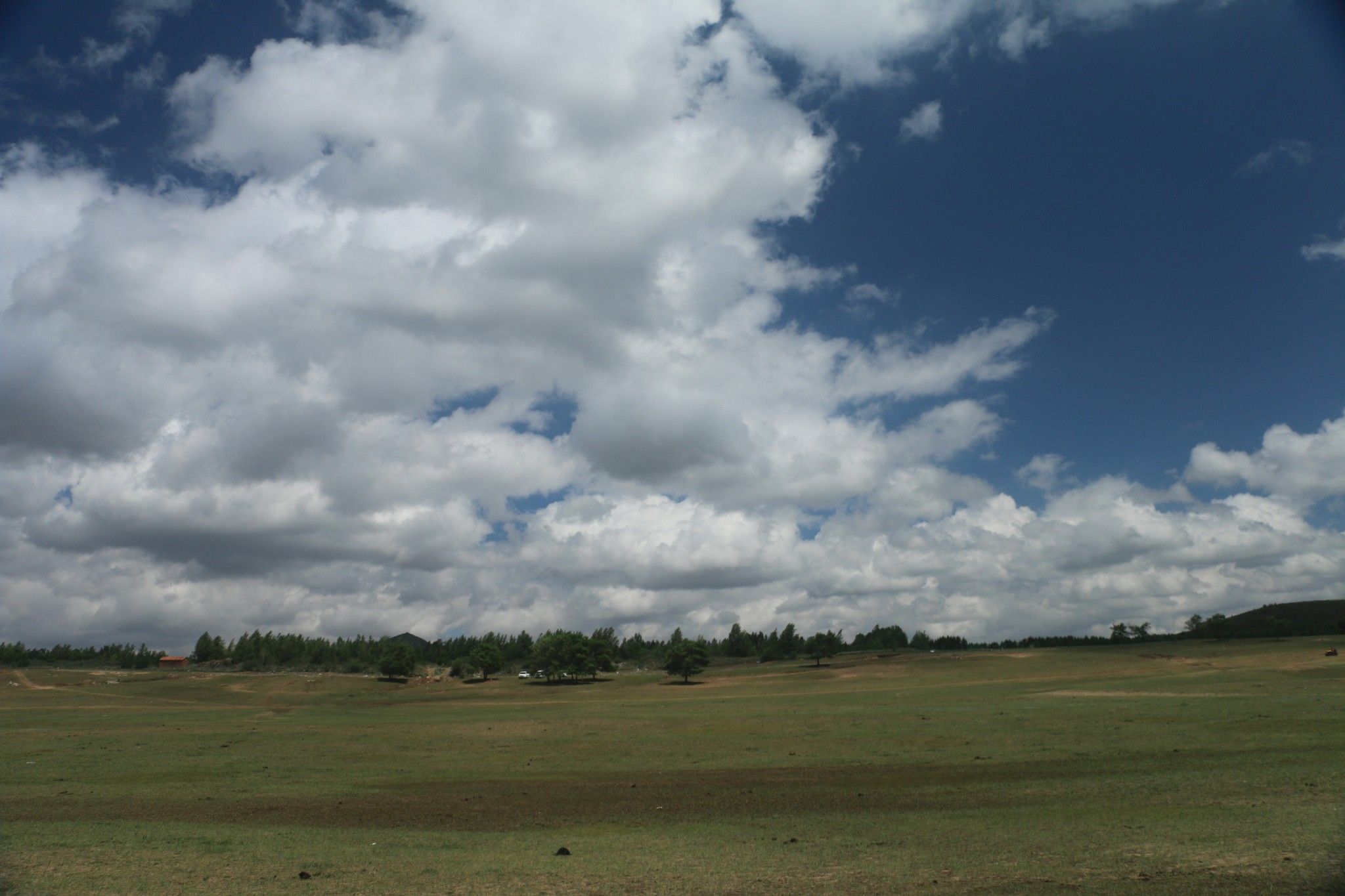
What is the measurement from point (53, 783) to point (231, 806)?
1030 cm

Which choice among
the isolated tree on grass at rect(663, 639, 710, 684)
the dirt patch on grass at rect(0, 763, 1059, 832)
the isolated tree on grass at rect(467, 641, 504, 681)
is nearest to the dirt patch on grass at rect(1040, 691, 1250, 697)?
the dirt patch on grass at rect(0, 763, 1059, 832)

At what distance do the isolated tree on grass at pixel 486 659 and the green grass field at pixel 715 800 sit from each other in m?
93.7

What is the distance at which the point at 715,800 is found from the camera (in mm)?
25641

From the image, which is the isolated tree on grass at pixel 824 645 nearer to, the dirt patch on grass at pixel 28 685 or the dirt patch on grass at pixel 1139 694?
the dirt patch on grass at pixel 1139 694

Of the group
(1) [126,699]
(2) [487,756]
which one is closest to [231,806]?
(2) [487,756]

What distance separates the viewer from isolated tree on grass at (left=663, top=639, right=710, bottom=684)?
135m

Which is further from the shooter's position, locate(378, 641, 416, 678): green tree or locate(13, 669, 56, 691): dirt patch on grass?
locate(378, 641, 416, 678): green tree

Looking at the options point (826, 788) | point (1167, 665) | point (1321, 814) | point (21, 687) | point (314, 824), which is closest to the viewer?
point (1321, 814)

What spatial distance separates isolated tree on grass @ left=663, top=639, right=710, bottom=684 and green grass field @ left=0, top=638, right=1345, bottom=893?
73.8m

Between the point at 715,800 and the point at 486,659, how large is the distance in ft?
454

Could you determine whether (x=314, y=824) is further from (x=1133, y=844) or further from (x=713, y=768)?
(x=1133, y=844)

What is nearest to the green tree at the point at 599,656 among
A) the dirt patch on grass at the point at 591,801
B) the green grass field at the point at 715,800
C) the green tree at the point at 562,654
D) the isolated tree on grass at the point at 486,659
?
the green tree at the point at 562,654

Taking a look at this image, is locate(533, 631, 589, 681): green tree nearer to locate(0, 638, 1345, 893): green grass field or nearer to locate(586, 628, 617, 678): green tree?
locate(586, 628, 617, 678): green tree

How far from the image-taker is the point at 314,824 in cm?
2211
